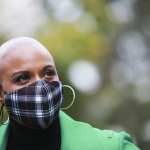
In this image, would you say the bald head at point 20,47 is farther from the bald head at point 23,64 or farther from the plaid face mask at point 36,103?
the plaid face mask at point 36,103

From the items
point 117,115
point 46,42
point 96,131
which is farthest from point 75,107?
point 96,131

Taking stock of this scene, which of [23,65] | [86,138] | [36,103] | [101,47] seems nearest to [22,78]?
[23,65]

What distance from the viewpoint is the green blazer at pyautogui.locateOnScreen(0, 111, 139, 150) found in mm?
5973

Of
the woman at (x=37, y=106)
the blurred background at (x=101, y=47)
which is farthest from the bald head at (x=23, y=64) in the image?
the blurred background at (x=101, y=47)

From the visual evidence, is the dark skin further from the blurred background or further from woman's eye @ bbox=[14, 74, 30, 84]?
the blurred background

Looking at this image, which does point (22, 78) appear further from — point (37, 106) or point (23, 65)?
point (37, 106)

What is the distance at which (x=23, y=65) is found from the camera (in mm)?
5957

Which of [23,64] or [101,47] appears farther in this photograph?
[101,47]

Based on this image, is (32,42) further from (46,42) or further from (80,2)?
(80,2)

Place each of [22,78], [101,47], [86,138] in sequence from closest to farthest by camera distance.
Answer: [22,78]
[86,138]
[101,47]

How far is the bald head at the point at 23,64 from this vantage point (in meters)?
5.92

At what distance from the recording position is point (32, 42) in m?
6.11

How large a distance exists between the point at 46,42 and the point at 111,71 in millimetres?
4605

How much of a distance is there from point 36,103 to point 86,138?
1.19 feet
